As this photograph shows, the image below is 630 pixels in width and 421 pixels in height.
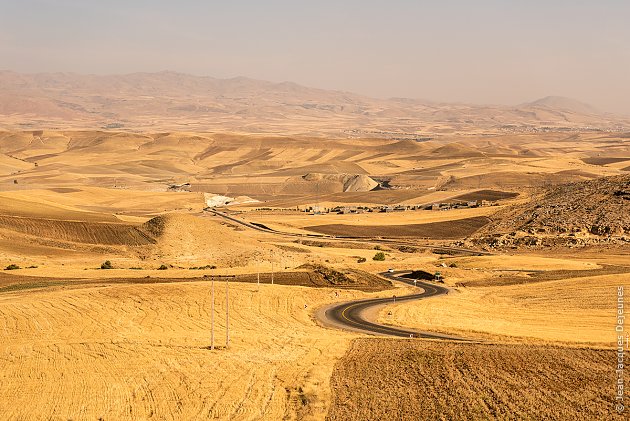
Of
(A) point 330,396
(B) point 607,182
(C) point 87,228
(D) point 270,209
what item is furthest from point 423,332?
(D) point 270,209

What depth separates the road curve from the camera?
51312 mm

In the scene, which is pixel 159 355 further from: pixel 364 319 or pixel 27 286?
pixel 27 286

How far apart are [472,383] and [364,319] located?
23.6m

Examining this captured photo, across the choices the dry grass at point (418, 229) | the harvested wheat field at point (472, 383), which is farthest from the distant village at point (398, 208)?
the harvested wheat field at point (472, 383)

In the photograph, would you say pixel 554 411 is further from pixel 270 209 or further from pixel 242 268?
pixel 270 209

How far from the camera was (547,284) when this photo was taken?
74.2 metres

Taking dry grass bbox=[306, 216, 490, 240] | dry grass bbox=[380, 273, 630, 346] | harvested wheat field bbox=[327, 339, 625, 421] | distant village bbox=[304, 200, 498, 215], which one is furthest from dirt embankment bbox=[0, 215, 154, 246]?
distant village bbox=[304, 200, 498, 215]

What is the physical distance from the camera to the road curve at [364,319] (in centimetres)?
5131

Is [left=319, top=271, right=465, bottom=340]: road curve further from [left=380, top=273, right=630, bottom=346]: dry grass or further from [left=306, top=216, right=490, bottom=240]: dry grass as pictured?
[left=306, top=216, right=490, bottom=240]: dry grass

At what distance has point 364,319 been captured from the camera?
189 feet

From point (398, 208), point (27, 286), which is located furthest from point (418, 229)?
point (27, 286)

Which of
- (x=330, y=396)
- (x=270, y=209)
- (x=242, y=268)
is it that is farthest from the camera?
(x=270, y=209)

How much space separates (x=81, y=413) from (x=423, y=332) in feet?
93.0

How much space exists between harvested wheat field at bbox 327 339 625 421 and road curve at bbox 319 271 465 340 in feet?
24.7
